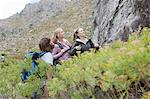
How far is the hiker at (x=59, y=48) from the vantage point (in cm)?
1321

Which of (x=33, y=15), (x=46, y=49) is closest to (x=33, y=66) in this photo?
(x=46, y=49)

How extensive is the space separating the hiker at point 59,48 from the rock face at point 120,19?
53.0 inches

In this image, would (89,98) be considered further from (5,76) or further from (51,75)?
(5,76)


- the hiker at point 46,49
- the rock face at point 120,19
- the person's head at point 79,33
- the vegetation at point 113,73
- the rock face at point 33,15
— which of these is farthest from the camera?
the rock face at point 33,15

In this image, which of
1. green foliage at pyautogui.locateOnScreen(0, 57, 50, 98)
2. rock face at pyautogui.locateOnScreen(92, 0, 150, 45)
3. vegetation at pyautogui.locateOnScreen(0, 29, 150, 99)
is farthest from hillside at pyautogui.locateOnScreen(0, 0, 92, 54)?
vegetation at pyautogui.locateOnScreen(0, 29, 150, 99)

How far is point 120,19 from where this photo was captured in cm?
1412

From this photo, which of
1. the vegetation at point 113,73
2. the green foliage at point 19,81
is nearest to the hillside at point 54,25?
the green foliage at point 19,81

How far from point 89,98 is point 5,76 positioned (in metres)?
6.13

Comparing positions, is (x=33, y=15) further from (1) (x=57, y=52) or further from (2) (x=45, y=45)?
(2) (x=45, y=45)

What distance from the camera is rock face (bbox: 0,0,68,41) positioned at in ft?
354

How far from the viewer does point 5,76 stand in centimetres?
1467

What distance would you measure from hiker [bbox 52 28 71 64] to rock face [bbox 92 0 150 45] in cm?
135

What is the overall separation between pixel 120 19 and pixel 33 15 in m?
110

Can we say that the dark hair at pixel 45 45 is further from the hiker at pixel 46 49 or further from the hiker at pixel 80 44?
the hiker at pixel 80 44
